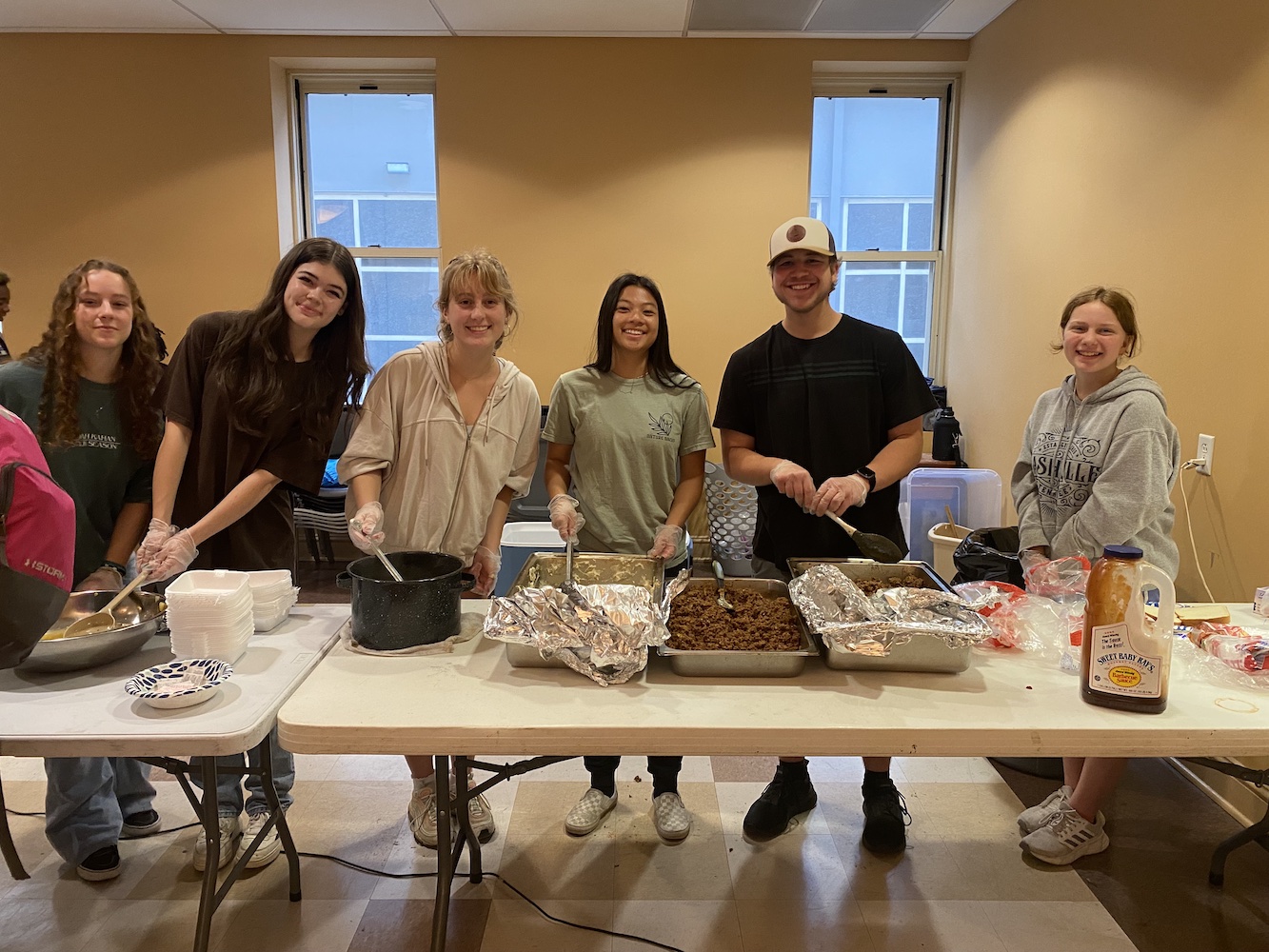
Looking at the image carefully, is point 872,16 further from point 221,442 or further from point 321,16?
point 221,442

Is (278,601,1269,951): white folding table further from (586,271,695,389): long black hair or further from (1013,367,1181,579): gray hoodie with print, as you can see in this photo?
(586,271,695,389): long black hair

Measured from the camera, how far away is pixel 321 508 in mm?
4121

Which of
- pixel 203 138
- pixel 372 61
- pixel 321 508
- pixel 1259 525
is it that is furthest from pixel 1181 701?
pixel 203 138

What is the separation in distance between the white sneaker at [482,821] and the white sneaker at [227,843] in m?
0.55

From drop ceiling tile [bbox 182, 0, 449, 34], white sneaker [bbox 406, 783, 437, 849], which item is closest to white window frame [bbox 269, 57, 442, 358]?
drop ceiling tile [bbox 182, 0, 449, 34]

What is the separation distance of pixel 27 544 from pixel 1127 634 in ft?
5.39

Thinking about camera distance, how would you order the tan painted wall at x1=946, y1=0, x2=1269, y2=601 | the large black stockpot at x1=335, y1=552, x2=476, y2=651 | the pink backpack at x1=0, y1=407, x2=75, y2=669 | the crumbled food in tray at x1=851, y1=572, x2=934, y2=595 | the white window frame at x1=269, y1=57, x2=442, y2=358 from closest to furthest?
the pink backpack at x1=0, y1=407, x2=75, y2=669 < the large black stockpot at x1=335, y1=552, x2=476, y2=651 < the crumbled food in tray at x1=851, y1=572, x2=934, y2=595 < the tan painted wall at x1=946, y1=0, x2=1269, y2=601 < the white window frame at x1=269, y1=57, x2=442, y2=358

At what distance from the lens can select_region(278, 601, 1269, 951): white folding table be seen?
1.18 m

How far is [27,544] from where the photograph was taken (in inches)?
47.5

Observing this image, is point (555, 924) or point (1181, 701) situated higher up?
point (1181, 701)

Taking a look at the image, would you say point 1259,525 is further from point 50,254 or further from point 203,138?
point 50,254

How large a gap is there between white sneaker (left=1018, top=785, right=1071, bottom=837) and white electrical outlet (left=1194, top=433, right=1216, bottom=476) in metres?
1.02

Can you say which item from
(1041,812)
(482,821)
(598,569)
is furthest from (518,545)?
(1041,812)

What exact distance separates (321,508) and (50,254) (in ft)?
6.37
